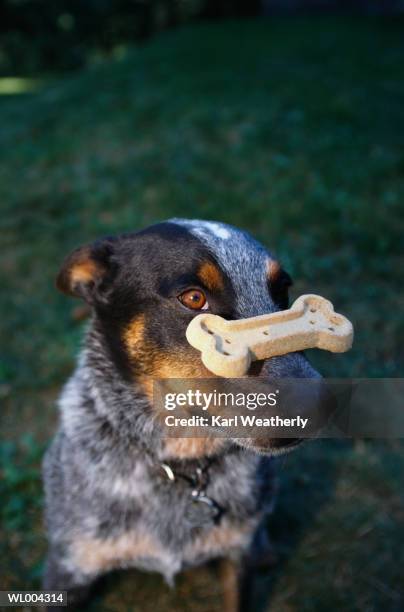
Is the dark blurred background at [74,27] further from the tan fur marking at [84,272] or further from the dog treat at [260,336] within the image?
the dog treat at [260,336]

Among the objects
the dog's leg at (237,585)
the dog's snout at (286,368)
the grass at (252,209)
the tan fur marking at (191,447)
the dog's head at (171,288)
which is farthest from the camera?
the grass at (252,209)

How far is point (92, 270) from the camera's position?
2596 millimetres

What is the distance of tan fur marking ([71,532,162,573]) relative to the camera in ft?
8.39

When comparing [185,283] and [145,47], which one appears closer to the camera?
[185,283]

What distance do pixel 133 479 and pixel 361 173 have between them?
5.22 m

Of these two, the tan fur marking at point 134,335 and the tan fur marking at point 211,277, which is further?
the tan fur marking at point 134,335

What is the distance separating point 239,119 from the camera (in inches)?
325

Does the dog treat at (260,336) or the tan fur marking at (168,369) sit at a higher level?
the dog treat at (260,336)

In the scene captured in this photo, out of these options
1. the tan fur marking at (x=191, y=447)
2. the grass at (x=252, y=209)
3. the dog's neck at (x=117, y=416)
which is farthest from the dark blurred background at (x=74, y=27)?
the tan fur marking at (x=191, y=447)

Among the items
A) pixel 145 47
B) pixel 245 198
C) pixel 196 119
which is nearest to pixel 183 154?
pixel 196 119

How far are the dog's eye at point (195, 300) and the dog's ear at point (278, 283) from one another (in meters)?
0.31

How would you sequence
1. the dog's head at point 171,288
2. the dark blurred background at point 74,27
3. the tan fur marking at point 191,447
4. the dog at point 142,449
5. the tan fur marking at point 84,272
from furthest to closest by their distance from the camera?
the dark blurred background at point 74,27, the tan fur marking at point 84,272, the tan fur marking at point 191,447, the dog at point 142,449, the dog's head at point 171,288

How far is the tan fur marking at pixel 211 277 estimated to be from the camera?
2.18 metres

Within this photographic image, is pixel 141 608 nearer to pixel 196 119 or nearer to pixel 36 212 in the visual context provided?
pixel 36 212
